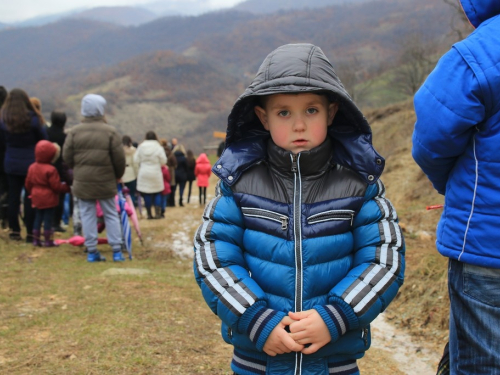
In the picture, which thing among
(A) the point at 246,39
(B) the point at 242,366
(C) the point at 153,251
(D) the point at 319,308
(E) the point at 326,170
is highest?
(A) the point at 246,39

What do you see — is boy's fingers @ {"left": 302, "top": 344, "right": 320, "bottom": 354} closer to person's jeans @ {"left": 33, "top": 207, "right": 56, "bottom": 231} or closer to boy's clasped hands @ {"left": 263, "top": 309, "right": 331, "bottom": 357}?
boy's clasped hands @ {"left": 263, "top": 309, "right": 331, "bottom": 357}

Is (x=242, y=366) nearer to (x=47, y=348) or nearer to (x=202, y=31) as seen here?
(x=47, y=348)

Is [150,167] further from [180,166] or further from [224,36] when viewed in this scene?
[224,36]

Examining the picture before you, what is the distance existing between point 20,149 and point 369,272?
6256 millimetres

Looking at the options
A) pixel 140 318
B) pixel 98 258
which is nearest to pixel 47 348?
pixel 140 318

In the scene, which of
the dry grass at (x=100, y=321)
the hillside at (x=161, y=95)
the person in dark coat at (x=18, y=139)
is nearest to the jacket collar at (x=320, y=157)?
the dry grass at (x=100, y=321)

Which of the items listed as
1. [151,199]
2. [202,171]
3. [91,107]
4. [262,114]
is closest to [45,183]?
[91,107]

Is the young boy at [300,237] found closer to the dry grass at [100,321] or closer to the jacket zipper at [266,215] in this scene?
the jacket zipper at [266,215]

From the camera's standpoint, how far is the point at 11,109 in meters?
6.88

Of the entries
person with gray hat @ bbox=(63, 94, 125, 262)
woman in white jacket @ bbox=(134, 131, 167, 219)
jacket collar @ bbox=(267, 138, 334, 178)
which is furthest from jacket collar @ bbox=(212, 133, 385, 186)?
woman in white jacket @ bbox=(134, 131, 167, 219)

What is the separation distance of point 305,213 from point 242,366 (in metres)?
0.68

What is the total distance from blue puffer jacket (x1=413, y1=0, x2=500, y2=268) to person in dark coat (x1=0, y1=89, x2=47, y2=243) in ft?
20.3

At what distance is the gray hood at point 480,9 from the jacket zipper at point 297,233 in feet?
2.72

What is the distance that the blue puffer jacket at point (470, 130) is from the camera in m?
1.73
